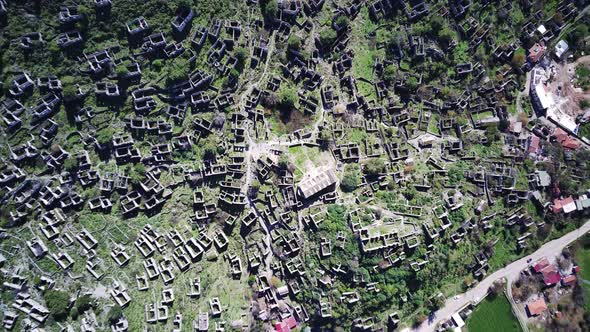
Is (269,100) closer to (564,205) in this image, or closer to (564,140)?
(564,140)

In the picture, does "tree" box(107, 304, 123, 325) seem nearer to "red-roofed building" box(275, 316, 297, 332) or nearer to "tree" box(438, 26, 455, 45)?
"red-roofed building" box(275, 316, 297, 332)

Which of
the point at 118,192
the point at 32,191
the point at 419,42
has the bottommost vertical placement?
the point at 32,191

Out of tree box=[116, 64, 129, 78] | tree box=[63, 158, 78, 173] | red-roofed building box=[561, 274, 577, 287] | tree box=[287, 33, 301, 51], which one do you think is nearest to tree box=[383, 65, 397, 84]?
tree box=[287, 33, 301, 51]

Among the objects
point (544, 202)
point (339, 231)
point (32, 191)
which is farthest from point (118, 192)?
point (544, 202)

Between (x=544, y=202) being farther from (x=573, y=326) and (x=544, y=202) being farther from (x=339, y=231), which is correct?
(x=339, y=231)

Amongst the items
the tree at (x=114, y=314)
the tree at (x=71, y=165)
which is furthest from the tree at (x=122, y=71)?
the tree at (x=114, y=314)

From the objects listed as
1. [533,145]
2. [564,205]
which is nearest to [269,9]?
[533,145]
